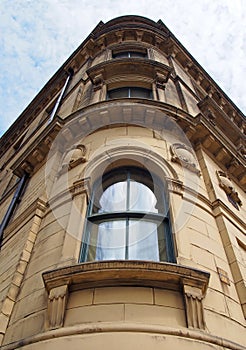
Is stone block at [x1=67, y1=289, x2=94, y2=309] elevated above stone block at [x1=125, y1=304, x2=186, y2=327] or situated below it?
above

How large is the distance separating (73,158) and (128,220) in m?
2.87

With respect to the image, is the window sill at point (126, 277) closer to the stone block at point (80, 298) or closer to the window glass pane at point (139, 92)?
the stone block at point (80, 298)

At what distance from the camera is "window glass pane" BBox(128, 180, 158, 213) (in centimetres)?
720

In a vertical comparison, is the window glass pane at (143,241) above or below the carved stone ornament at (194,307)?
above

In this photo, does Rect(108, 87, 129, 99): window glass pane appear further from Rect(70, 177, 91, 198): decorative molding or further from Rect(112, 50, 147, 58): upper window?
Rect(70, 177, 91, 198): decorative molding

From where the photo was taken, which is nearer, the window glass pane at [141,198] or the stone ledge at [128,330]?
the stone ledge at [128,330]

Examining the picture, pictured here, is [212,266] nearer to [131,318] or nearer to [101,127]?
[131,318]

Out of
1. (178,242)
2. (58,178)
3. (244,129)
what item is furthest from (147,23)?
(178,242)

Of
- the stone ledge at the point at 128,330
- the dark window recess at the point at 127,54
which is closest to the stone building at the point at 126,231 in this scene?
the stone ledge at the point at 128,330

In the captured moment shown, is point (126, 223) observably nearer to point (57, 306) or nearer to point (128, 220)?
point (128, 220)

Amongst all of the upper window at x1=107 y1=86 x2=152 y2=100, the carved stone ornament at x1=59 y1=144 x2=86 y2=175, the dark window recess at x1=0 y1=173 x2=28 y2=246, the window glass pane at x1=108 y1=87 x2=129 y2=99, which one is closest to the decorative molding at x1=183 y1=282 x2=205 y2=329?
the carved stone ornament at x1=59 y1=144 x2=86 y2=175

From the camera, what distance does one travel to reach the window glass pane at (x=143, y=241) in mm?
6039

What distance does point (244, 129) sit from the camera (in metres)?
21.6

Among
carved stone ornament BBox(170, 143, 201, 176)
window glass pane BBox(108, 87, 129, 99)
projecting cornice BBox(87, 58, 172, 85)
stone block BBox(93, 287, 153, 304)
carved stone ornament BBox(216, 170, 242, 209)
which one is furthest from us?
projecting cornice BBox(87, 58, 172, 85)
